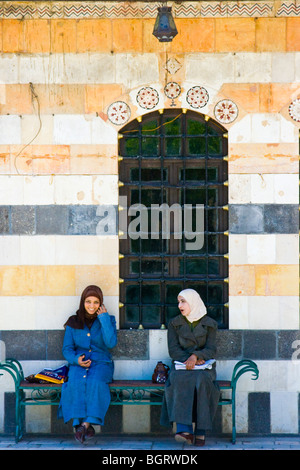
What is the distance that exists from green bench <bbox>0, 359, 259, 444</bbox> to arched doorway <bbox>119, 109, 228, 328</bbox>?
1.88 feet

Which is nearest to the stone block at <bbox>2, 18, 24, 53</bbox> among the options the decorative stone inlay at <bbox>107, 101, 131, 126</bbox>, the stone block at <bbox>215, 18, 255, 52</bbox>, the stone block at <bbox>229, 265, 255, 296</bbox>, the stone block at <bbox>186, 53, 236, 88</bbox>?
the decorative stone inlay at <bbox>107, 101, 131, 126</bbox>

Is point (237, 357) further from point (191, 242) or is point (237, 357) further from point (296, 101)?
point (296, 101)

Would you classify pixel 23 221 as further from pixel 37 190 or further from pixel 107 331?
pixel 107 331

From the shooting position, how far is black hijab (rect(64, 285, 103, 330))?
776 centimetres

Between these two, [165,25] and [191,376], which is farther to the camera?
[191,376]

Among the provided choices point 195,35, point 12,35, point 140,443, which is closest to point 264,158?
point 195,35

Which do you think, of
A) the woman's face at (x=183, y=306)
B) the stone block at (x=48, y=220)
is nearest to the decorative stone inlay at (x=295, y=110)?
the woman's face at (x=183, y=306)

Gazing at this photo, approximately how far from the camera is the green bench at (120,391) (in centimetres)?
766

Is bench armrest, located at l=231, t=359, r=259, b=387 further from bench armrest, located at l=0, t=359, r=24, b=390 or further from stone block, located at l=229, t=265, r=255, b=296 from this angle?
bench armrest, located at l=0, t=359, r=24, b=390

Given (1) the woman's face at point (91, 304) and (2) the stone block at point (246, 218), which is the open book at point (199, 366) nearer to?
(1) the woman's face at point (91, 304)

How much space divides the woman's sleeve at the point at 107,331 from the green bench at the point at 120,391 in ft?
1.20

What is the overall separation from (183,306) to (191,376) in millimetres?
624

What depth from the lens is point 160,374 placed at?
7.73m
